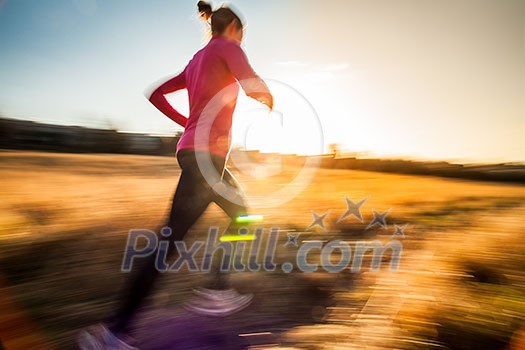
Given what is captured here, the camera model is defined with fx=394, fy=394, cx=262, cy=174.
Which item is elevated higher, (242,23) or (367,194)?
(242,23)

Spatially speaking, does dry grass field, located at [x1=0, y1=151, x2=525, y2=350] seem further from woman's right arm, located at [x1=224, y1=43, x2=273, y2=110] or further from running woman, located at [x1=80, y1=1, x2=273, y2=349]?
woman's right arm, located at [x1=224, y1=43, x2=273, y2=110]

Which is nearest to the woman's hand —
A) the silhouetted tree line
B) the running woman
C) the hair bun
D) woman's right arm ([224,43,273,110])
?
woman's right arm ([224,43,273,110])

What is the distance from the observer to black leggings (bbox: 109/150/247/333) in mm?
1855

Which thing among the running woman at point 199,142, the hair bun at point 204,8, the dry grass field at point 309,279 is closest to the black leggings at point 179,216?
the running woman at point 199,142

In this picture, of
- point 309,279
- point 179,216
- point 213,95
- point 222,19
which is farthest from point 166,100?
point 309,279

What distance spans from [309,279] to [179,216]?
1537mm

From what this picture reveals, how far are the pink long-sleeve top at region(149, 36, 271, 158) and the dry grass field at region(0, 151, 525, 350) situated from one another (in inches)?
25.4

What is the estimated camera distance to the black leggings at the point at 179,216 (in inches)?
73.0

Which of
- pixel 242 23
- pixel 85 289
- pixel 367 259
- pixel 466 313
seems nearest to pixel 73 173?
pixel 85 289

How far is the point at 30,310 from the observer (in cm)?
238

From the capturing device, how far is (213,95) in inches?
73.4

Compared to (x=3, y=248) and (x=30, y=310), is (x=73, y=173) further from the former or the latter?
(x=30, y=310)

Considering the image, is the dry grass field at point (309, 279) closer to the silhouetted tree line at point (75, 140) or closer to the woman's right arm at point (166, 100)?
the woman's right arm at point (166, 100)

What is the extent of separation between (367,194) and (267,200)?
6.79ft
